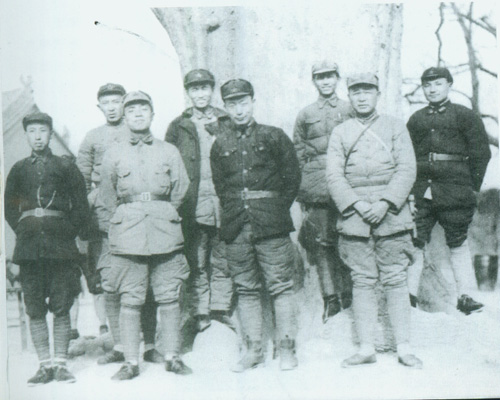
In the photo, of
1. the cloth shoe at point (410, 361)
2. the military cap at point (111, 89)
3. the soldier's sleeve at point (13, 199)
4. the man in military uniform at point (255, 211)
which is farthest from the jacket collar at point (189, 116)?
the cloth shoe at point (410, 361)

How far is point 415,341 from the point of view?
4703mm

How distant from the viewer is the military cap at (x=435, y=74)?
4816 millimetres

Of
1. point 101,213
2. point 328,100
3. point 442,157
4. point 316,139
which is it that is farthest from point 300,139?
point 101,213

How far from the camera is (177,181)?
4.46 meters

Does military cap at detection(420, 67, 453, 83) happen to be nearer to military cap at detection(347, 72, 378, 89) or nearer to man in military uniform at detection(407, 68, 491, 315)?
man in military uniform at detection(407, 68, 491, 315)

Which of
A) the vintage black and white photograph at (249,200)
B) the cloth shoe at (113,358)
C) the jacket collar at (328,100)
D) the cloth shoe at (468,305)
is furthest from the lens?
the cloth shoe at (468,305)

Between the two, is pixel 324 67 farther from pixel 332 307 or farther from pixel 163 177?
pixel 332 307

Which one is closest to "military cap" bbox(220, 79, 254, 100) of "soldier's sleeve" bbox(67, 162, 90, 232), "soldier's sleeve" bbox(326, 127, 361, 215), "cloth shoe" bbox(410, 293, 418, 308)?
"soldier's sleeve" bbox(326, 127, 361, 215)

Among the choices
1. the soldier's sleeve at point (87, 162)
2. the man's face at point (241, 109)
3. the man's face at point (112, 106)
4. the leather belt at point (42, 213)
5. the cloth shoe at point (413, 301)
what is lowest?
the cloth shoe at point (413, 301)

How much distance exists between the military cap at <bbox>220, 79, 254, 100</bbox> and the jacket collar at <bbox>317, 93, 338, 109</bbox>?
1.69 feet

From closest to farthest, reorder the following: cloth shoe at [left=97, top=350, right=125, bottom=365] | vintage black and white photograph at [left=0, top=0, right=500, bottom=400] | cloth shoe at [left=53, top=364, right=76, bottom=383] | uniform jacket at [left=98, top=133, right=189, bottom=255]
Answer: uniform jacket at [left=98, top=133, right=189, bottom=255] → vintage black and white photograph at [left=0, top=0, right=500, bottom=400] → cloth shoe at [left=53, top=364, right=76, bottom=383] → cloth shoe at [left=97, top=350, right=125, bottom=365]

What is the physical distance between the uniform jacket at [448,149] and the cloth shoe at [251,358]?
1.46 metres

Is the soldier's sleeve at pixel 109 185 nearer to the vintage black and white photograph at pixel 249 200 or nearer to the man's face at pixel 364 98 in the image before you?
the vintage black and white photograph at pixel 249 200

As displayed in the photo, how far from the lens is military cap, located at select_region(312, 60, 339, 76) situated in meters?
4.77
